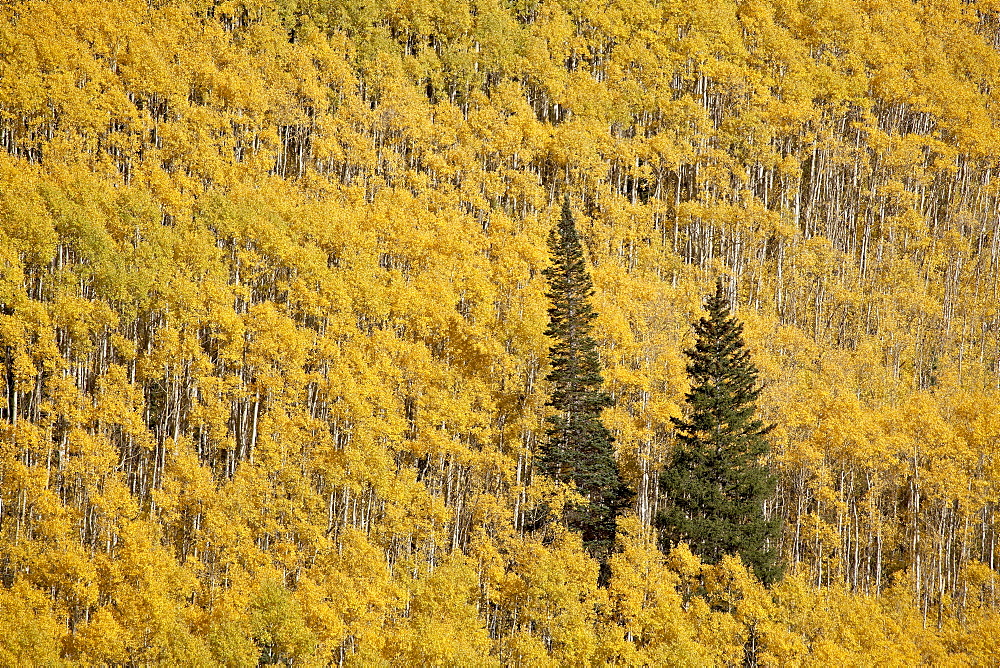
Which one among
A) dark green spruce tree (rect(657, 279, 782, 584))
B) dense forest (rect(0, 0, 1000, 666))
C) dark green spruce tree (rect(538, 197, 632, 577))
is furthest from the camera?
dark green spruce tree (rect(538, 197, 632, 577))

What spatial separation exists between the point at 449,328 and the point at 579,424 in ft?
50.7

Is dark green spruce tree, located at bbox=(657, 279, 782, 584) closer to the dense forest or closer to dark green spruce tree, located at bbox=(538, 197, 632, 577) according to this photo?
the dense forest

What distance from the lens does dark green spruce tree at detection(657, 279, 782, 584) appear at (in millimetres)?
65188

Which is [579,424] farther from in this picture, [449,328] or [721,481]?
[449,328]

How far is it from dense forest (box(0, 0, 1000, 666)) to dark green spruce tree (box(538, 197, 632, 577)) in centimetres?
142

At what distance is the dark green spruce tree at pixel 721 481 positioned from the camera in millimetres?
65188

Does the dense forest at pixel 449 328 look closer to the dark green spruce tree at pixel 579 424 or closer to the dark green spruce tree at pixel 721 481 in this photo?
the dark green spruce tree at pixel 579 424

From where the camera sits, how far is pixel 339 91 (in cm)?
10175

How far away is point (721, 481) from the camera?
217 ft

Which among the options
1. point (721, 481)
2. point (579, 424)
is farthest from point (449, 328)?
point (721, 481)

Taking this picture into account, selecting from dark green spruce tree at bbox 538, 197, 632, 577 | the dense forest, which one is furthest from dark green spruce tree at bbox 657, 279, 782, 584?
dark green spruce tree at bbox 538, 197, 632, 577

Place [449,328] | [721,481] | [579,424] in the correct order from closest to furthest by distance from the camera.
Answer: [721,481], [579,424], [449,328]

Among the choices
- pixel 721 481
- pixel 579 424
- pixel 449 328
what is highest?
A: pixel 449 328

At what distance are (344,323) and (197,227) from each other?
11.8 m
